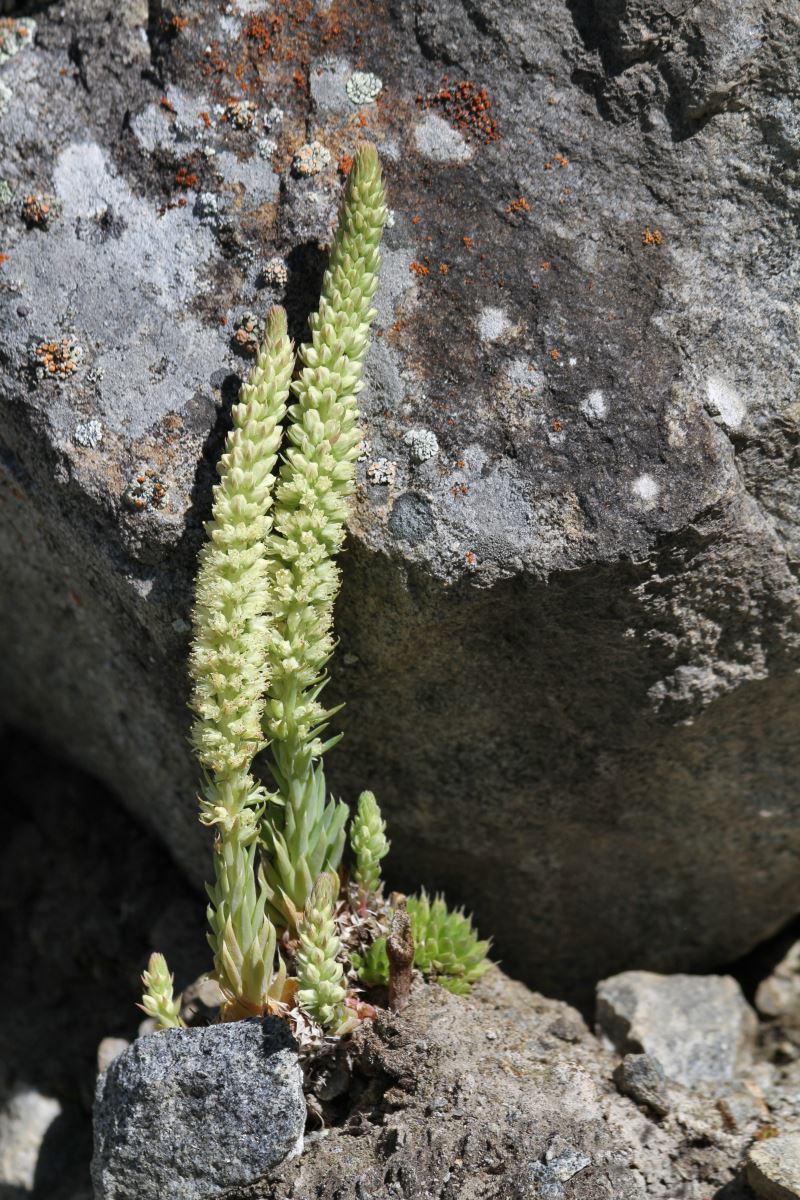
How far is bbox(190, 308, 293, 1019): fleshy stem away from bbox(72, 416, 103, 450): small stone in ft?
1.88

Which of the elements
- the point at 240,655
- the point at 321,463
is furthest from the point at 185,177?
the point at 240,655

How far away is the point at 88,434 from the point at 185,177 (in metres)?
1.13

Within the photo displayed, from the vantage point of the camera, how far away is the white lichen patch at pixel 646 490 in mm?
3990

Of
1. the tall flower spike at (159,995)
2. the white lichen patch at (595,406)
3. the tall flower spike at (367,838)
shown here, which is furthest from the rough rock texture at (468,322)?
the tall flower spike at (159,995)

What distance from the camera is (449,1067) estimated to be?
13.1 feet

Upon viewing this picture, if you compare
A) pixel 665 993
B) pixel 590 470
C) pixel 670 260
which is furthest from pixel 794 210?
pixel 665 993

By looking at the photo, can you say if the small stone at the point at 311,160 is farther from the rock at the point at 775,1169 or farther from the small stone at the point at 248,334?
the rock at the point at 775,1169

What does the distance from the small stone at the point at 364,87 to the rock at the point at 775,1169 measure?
4.29 m

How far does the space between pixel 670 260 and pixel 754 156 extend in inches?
22.4

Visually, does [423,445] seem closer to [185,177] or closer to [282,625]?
[282,625]

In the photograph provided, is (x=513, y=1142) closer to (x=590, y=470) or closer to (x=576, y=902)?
(x=576, y=902)

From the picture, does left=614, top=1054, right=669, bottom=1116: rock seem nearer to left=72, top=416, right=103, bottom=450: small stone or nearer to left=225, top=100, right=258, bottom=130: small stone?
left=72, top=416, right=103, bottom=450: small stone

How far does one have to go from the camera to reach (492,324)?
4.14 meters

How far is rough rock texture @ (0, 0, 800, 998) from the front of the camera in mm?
4062
